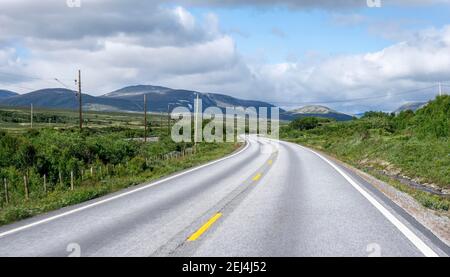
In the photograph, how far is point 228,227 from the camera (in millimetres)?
8391

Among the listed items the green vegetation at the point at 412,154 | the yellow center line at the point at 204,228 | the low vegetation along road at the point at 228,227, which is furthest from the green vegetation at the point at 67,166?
the green vegetation at the point at 412,154

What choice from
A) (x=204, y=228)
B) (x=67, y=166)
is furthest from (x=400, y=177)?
(x=204, y=228)

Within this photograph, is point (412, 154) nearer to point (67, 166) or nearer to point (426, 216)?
point (67, 166)

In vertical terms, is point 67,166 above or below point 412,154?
below

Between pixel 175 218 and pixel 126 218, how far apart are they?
1.05m

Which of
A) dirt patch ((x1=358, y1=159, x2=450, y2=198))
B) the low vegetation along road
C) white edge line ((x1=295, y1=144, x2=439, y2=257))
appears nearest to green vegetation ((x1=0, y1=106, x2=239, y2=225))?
the low vegetation along road

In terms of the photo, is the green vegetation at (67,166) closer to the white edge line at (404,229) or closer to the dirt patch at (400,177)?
the white edge line at (404,229)

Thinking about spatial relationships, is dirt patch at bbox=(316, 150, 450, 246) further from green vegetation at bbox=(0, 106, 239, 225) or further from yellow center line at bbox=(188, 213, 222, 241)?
green vegetation at bbox=(0, 106, 239, 225)

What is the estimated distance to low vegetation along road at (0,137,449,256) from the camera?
679 centimetres

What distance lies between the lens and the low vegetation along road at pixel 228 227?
6.79 m

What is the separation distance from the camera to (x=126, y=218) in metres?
9.55
